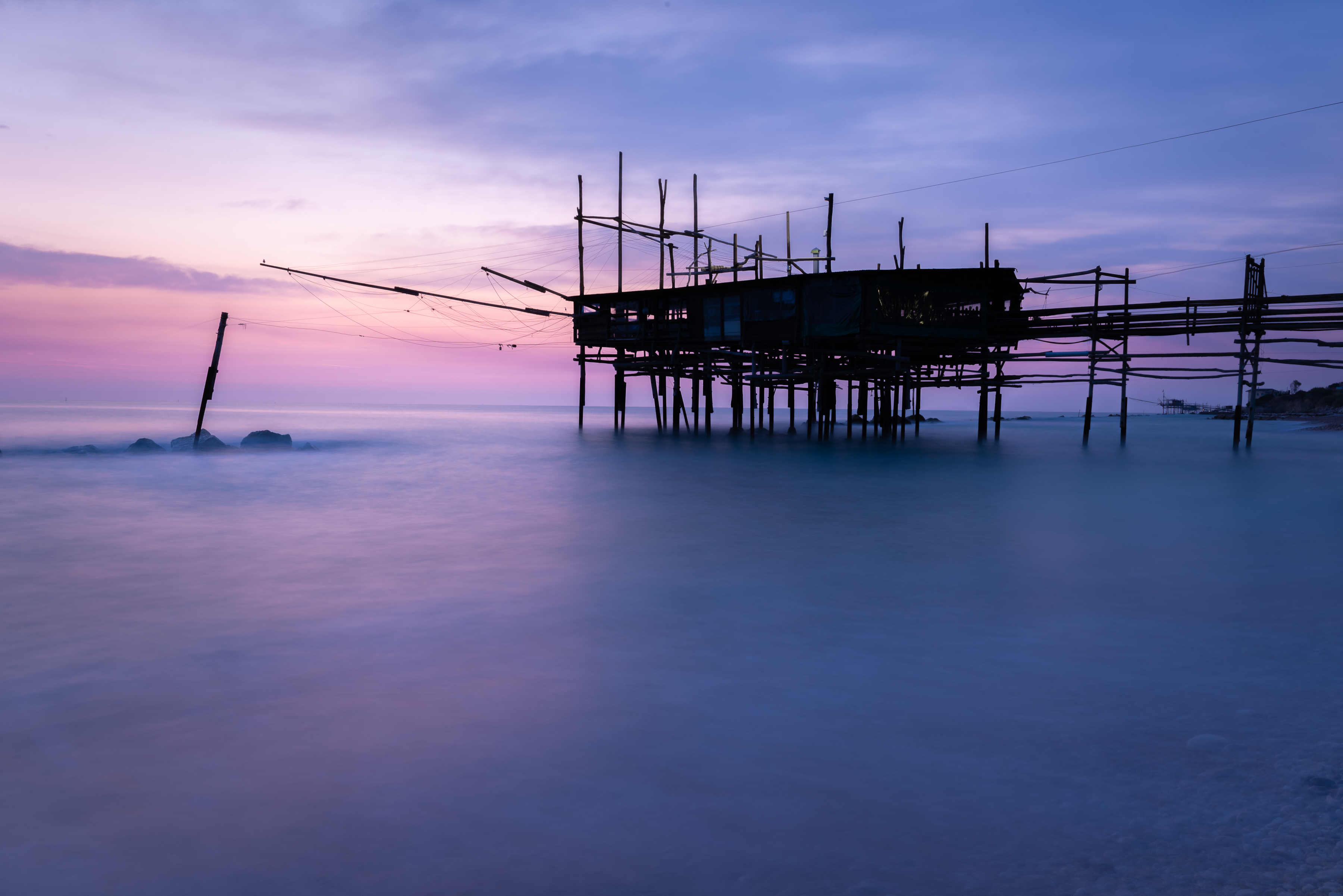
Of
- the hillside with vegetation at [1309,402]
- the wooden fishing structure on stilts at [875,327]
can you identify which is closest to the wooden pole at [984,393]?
the wooden fishing structure on stilts at [875,327]

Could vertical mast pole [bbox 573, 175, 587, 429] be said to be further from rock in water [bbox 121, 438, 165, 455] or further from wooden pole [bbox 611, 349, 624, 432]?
rock in water [bbox 121, 438, 165, 455]

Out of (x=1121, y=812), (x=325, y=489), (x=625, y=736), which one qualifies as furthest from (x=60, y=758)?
(x=325, y=489)

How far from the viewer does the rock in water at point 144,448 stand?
30.0 metres

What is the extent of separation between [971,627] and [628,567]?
4245mm

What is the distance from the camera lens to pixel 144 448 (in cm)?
3100

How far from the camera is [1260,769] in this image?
387 cm

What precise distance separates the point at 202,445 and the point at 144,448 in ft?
6.79

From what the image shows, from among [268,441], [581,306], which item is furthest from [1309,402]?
[268,441]

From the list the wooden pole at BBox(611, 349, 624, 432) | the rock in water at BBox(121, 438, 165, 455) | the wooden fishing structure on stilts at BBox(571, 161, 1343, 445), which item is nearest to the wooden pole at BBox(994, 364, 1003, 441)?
the wooden fishing structure on stilts at BBox(571, 161, 1343, 445)

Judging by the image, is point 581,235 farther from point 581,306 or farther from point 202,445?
point 202,445

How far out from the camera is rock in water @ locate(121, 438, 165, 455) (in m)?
30.0

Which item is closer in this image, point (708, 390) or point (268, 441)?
point (268, 441)

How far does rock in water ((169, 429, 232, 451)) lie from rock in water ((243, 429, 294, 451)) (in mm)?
937

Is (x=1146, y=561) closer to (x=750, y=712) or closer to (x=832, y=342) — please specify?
(x=750, y=712)
